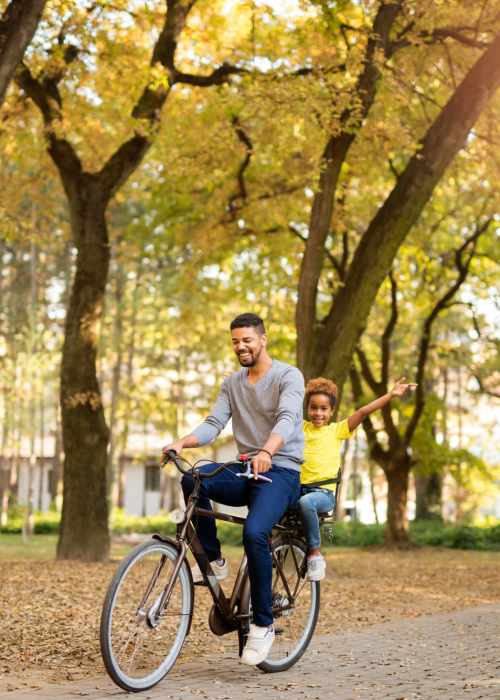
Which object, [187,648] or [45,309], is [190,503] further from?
[45,309]

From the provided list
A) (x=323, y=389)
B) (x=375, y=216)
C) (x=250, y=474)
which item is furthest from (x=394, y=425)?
(x=250, y=474)

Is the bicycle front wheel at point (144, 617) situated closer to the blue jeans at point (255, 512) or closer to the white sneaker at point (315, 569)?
the blue jeans at point (255, 512)

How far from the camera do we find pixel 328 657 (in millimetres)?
7484

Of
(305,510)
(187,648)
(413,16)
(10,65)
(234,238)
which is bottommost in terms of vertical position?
(187,648)

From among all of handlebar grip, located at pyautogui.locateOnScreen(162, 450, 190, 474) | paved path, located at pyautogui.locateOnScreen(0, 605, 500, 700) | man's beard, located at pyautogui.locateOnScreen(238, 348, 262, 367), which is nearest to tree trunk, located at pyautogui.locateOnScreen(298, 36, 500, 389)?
paved path, located at pyautogui.locateOnScreen(0, 605, 500, 700)

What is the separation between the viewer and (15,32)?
9.95 m

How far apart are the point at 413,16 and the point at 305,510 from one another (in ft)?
34.2

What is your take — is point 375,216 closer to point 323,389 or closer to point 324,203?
point 324,203

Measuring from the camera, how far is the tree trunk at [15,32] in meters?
9.94

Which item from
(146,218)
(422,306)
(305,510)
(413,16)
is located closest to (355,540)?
(422,306)

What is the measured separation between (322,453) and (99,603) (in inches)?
159

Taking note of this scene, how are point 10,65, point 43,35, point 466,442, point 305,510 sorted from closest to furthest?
1. point 305,510
2. point 10,65
3. point 43,35
4. point 466,442

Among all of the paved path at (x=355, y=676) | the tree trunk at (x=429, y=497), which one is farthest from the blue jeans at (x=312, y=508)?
the tree trunk at (x=429, y=497)

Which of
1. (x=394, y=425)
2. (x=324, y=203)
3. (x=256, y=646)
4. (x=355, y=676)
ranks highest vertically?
(x=324, y=203)
